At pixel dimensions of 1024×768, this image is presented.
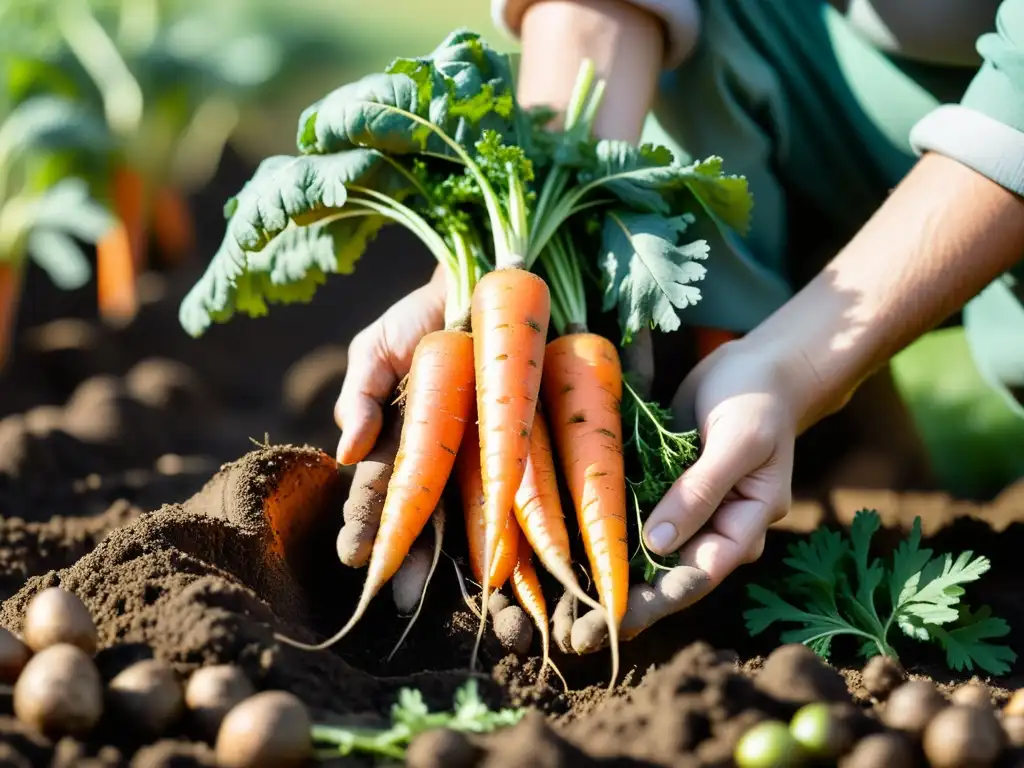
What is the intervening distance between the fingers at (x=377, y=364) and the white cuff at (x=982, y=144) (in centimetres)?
110

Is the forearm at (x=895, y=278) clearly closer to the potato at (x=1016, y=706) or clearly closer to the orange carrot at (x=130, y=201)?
the potato at (x=1016, y=706)

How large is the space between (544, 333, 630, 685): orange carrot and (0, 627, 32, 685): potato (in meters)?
0.90

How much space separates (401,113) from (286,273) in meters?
0.47

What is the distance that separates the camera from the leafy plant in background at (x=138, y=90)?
14.2 feet

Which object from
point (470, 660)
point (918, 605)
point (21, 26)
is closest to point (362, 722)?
point (470, 660)

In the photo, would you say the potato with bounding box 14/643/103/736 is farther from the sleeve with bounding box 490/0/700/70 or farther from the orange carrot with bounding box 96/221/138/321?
the orange carrot with bounding box 96/221/138/321

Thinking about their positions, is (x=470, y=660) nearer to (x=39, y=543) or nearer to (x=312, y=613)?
(x=312, y=613)

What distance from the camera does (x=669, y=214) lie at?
223 cm

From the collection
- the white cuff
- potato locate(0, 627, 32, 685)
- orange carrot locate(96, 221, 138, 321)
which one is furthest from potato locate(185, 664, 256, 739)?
orange carrot locate(96, 221, 138, 321)

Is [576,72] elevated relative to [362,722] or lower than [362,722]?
elevated

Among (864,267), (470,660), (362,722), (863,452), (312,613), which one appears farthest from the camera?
(863,452)

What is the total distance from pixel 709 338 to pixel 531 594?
1105 mm

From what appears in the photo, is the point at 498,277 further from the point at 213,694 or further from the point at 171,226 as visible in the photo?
the point at 171,226

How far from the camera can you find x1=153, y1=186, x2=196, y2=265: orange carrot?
4574 millimetres
